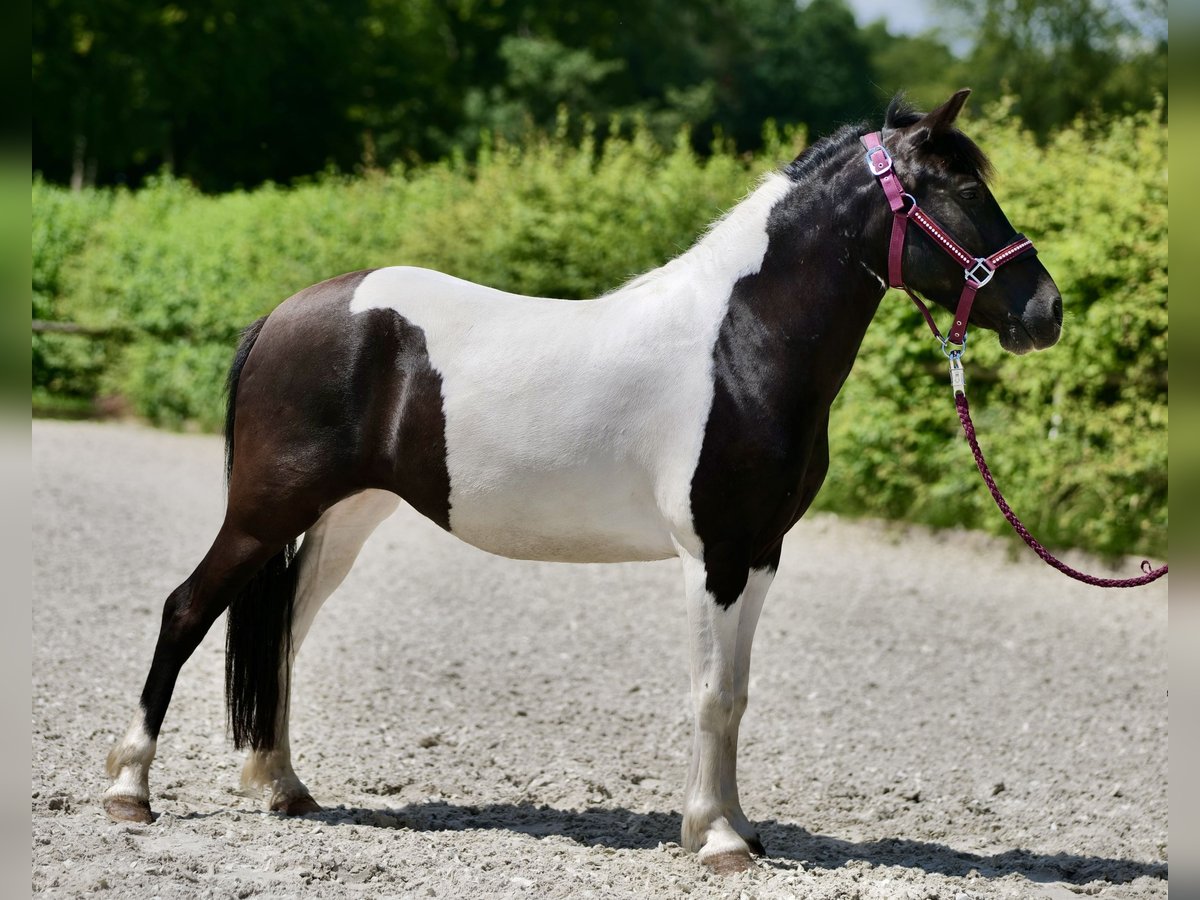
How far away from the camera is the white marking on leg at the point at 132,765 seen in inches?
147

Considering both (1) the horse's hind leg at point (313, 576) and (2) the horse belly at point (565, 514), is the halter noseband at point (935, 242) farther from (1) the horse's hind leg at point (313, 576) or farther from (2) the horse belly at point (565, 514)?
(1) the horse's hind leg at point (313, 576)

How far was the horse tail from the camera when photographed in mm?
3988

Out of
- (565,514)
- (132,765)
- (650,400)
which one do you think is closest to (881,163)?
(650,400)

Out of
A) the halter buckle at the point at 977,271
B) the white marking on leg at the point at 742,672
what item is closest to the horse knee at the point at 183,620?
the white marking on leg at the point at 742,672

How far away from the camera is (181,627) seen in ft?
12.5

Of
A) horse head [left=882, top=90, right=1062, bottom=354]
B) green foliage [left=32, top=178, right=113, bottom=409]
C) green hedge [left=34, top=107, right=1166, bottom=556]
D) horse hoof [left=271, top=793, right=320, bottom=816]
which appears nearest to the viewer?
horse head [left=882, top=90, right=1062, bottom=354]

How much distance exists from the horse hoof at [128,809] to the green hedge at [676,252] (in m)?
2.53

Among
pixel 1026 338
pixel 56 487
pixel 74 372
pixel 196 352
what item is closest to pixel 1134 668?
pixel 1026 338

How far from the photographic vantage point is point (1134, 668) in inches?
263

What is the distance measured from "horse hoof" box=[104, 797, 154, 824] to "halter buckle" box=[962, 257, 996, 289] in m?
2.96

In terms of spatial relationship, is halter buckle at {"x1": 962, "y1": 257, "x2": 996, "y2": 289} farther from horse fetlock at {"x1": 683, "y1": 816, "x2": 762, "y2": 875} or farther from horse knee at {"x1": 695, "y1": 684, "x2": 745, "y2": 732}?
horse fetlock at {"x1": 683, "y1": 816, "x2": 762, "y2": 875}

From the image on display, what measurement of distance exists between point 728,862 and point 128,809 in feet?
6.08

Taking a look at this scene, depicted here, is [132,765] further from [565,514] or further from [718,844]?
[718,844]

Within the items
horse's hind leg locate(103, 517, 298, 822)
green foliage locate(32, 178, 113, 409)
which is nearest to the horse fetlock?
horse's hind leg locate(103, 517, 298, 822)
